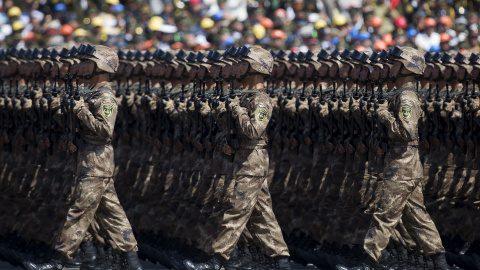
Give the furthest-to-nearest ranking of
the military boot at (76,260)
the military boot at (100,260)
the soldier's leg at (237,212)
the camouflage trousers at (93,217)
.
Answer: the military boot at (76,260)
the military boot at (100,260)
the camouflage trousers at (93,217)
the soldier's leg at (237,212)

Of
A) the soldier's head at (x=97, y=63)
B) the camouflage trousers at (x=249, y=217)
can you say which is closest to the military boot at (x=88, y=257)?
the camouflage trousers at (x=249, y=217)

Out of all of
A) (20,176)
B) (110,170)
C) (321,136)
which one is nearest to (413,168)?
(321,136)

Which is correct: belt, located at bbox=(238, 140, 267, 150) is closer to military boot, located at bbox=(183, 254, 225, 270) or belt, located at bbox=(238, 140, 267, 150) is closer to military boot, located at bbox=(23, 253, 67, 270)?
military boot, located at bbox=(183, 254, 225, 270)

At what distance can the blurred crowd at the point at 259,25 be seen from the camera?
Answer: 66.4 ft

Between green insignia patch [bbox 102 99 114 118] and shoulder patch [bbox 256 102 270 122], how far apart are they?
1384mm

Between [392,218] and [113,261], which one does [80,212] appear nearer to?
[113,261]

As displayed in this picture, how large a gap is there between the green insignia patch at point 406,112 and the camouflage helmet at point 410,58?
487 millimetres

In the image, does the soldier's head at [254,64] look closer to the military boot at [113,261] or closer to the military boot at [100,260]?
the military boot at [113,261]

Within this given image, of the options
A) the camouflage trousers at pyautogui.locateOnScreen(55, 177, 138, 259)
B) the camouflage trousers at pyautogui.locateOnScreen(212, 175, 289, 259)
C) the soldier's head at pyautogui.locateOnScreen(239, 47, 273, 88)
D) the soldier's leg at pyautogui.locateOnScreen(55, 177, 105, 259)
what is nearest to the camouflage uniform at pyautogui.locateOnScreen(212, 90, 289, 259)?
the camouflage trousers at pyautogui.locateOnScreen(212, 175, 289, 259)

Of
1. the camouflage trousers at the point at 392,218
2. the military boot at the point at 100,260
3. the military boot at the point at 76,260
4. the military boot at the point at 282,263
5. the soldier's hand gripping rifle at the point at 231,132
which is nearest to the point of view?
the camouflage trousers at the point at 392,218

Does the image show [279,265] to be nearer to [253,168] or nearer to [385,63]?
[253,168]

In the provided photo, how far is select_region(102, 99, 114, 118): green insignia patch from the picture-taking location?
484 inches

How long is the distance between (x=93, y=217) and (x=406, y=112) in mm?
3086

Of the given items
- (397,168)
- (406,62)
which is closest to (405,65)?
(406,62)
